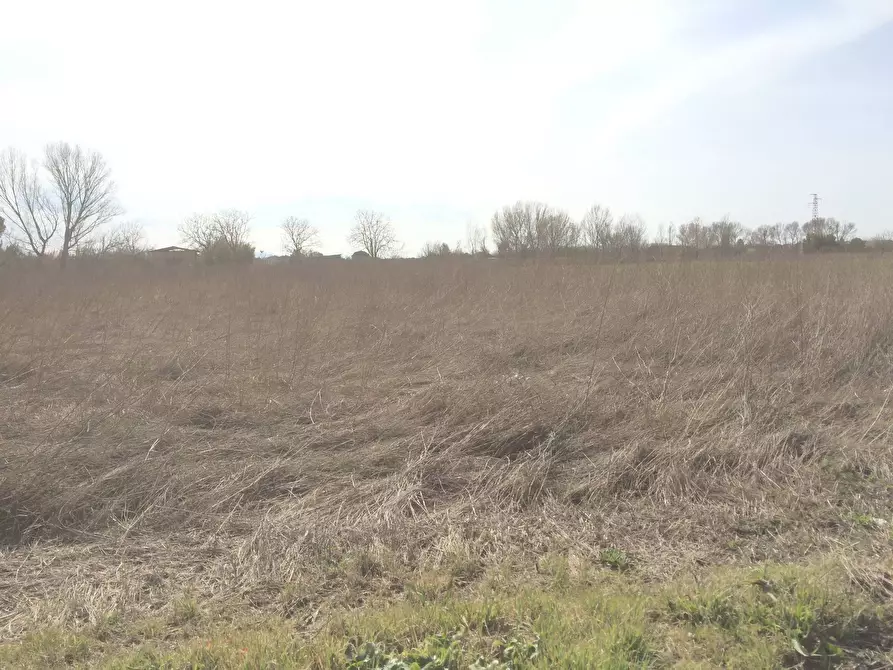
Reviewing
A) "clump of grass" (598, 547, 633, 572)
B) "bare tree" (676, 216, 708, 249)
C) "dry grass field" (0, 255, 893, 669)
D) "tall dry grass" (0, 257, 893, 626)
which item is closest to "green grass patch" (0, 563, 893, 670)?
"dry grass field" (0, 255, 893, 669)

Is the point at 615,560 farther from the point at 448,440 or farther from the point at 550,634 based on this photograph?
the point at 448,440

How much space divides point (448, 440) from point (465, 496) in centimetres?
84

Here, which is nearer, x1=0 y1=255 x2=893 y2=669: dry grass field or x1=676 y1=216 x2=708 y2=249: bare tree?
x1=0 y1=255 x2=893 y2=669: dry grass field

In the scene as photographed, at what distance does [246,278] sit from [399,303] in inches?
307

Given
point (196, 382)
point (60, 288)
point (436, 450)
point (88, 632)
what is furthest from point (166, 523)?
point (60, 288)

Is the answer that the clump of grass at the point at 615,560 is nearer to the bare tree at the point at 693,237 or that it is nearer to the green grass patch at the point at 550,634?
the green grass patch at the point at 550,634

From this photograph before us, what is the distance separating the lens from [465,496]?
3.82m

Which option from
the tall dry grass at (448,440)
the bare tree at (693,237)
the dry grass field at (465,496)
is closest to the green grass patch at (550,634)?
the dry grass field at (465,496)

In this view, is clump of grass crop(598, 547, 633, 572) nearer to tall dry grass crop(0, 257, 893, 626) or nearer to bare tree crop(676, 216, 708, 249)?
tall dry grass crop(0, 257, 893, 626)

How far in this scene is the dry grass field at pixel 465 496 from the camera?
7.29 feet

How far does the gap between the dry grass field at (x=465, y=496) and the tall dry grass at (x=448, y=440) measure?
0.09 feet

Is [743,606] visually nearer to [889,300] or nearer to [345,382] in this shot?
[345,382]

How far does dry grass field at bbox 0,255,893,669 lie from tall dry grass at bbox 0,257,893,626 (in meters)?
0.03

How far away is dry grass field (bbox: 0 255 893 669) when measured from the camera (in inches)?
87.4
